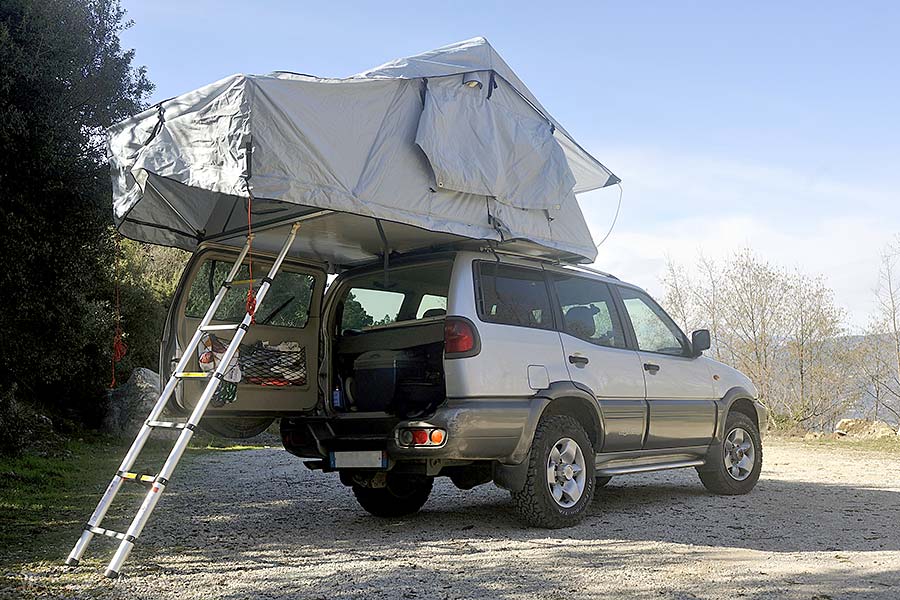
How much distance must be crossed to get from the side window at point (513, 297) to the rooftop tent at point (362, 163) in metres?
0.24

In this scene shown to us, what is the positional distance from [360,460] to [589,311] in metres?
2.31

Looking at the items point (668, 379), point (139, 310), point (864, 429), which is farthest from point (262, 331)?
point (864, 429)

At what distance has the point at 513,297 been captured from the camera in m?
6.48

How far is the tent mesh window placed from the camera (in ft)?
22.4

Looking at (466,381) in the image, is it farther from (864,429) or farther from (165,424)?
(864,429)

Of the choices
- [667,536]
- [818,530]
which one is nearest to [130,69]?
[667,536]

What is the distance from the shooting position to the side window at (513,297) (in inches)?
245

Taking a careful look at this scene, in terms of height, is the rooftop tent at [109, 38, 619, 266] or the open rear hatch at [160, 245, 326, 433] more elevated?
the rooftop tent at [109, 38, 619, 266]

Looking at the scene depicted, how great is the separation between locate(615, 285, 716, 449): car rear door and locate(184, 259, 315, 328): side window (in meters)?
2.78

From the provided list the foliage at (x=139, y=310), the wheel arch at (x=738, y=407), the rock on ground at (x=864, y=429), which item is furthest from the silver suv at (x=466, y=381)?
the foliage at (x=139, y=310)

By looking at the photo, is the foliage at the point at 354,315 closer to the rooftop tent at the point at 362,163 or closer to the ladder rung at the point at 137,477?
the rooftop tent at the point at 362,163

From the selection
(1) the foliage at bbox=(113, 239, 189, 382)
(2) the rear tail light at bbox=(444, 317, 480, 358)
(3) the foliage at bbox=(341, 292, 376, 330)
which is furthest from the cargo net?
(1) the foliage at bbox=(113, 239, 189, 382)

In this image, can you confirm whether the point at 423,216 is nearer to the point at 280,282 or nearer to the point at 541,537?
the point at 280,282

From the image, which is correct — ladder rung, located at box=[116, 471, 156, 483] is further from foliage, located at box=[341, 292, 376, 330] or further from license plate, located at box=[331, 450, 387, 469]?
foliage, located at box=[341, 292, 376, 330]
